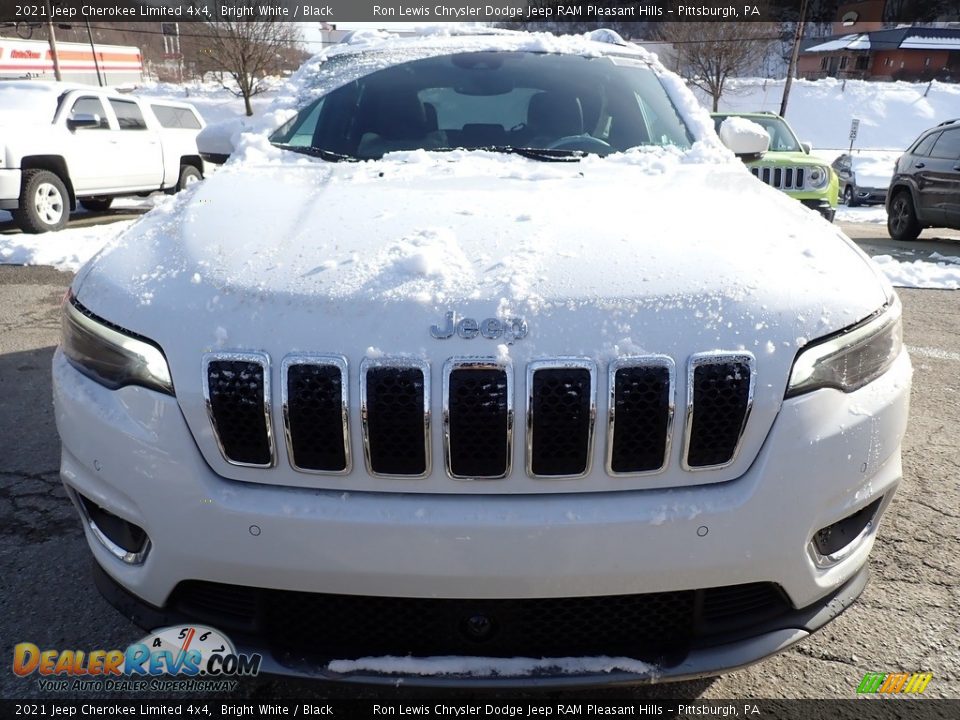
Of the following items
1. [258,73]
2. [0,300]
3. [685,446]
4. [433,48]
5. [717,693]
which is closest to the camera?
[685,446]

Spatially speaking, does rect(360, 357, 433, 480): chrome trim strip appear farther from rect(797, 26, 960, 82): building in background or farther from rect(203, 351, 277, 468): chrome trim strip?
rect(797, 26, 960, 82): building in background

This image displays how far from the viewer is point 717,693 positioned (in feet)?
5.98

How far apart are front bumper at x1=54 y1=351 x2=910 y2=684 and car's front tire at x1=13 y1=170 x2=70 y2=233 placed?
8.66 metres

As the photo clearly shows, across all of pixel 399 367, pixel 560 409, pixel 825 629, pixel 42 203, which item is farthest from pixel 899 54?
pixel 399 367

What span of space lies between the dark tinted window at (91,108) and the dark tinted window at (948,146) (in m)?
11.7

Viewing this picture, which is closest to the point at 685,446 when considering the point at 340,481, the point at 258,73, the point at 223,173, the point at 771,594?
the point at 771,594

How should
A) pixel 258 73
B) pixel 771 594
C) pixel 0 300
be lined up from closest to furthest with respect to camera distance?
1. pixel 771 594
2. pixel 0 300
3. pixel 258 73

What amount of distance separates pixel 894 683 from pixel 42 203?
32.6 feet

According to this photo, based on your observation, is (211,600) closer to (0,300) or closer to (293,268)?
(293,268)

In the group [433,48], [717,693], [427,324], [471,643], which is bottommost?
[717,693]

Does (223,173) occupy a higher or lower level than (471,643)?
higher

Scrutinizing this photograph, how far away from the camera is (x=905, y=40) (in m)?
54.4

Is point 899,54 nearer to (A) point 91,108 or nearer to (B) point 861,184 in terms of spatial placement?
(B) point 861,184

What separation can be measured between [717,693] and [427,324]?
125 centimetres
